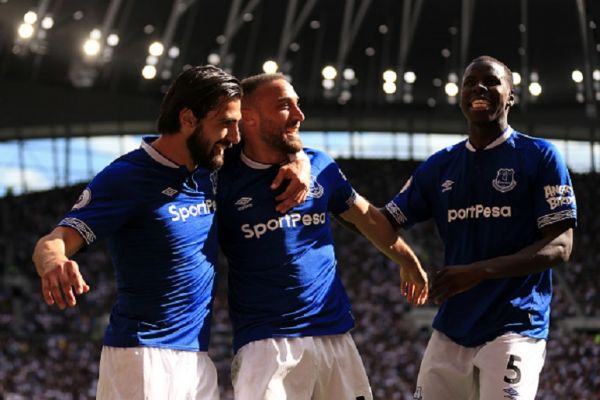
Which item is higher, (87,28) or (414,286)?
(87,28)

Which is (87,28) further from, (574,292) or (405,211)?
(405,211)

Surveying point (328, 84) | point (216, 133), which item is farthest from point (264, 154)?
point (328, 84)

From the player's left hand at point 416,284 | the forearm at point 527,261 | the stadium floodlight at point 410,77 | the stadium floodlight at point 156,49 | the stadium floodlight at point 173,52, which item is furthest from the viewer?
the stadium floodlight at point 410,77

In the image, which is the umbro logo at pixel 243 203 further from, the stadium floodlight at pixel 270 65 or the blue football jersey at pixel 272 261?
the stadium floodlight at pixel 270 65

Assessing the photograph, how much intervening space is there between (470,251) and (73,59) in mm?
30112

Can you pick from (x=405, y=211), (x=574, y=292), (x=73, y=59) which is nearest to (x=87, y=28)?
(x=73, y=59)

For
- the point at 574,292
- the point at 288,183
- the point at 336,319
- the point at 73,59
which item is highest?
the point at 73,59

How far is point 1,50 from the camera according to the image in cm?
3262

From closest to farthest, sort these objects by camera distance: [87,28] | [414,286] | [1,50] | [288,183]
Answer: [288,183] → [414,286] → [87,28] → [1,50]

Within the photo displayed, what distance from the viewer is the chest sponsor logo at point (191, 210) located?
4.12m

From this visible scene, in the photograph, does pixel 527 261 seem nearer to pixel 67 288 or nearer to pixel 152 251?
pixel 152 251

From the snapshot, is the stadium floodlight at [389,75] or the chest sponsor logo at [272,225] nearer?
the chest sponsor logo at [272,225]

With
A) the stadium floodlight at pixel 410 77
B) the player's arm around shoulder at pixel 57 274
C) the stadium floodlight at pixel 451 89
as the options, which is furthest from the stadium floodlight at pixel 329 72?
the player's arm around shoulder at pixel 57 274

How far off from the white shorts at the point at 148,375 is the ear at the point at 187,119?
95 cm
